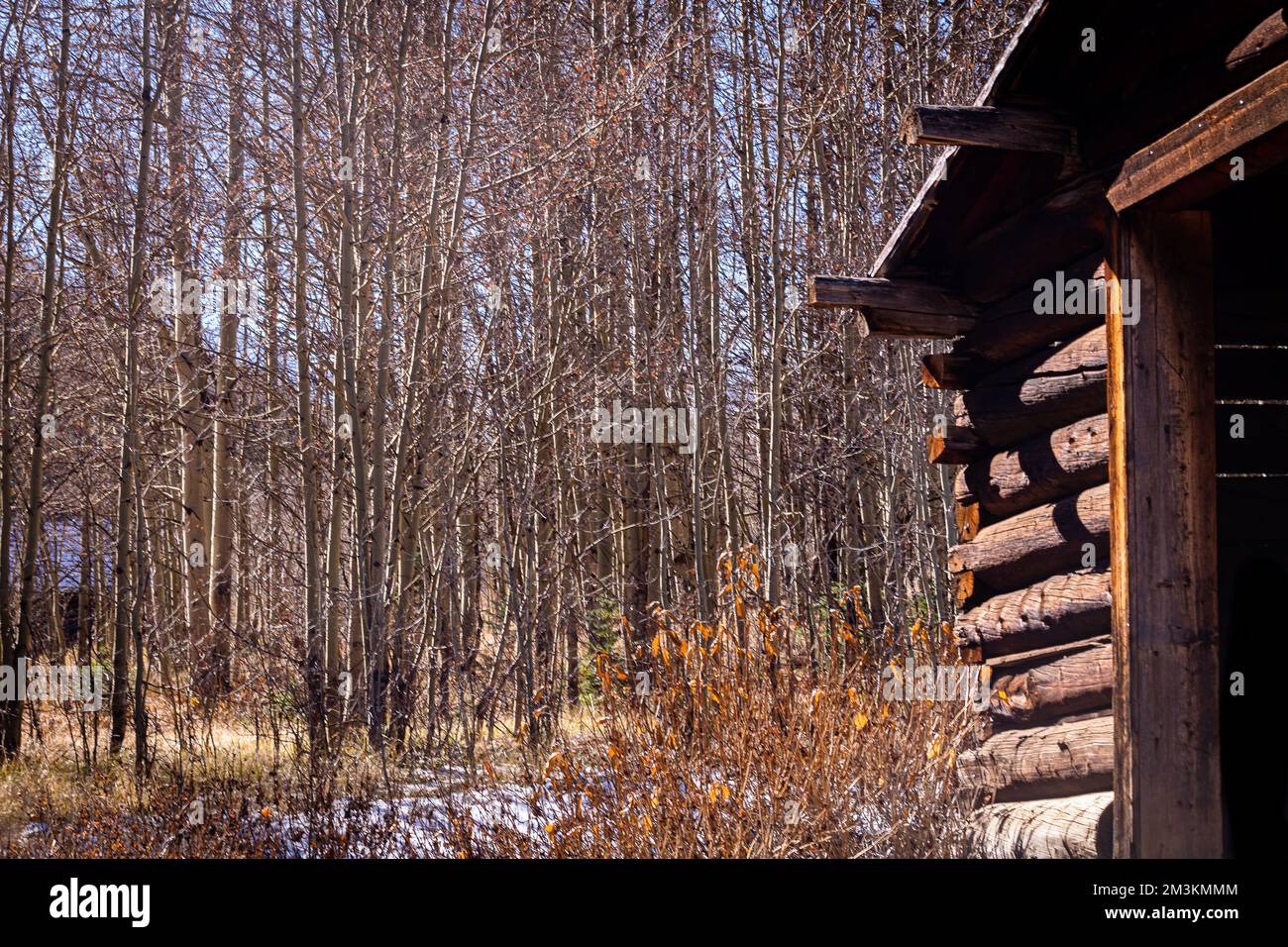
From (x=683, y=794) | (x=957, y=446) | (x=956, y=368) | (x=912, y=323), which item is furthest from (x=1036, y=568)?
(x=683, y=794)

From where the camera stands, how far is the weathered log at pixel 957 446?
18.7 ft

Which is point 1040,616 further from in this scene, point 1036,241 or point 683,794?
A: point 683,794

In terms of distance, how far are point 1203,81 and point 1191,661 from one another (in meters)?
2.28

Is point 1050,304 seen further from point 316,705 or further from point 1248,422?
point 316,705

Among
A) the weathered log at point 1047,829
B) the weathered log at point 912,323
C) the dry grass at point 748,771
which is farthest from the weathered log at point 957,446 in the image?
the weathered log at point 1047,829

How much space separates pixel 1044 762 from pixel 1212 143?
2857 mm

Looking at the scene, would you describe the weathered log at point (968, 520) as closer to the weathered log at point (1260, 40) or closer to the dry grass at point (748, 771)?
the dry grass at point (748, 771)

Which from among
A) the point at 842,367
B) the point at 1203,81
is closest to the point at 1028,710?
the point at 1203,81

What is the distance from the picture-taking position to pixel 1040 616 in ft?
16.8

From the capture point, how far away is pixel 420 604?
11.2 meters

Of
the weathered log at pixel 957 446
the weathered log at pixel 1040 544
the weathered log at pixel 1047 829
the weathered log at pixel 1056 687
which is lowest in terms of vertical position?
the weathered log at pixel 1047 829

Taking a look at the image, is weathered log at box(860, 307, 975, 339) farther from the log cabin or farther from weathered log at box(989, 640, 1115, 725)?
weathered log at box(989, 640, 1115, 725)

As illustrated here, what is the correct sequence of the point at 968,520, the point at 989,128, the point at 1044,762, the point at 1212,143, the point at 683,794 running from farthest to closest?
the point at 968,520 < the point at 1044,762 < the point at 683,794 < the point at 989,128 < the point at 1212,143

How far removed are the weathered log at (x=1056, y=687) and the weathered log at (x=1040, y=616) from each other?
11cm
